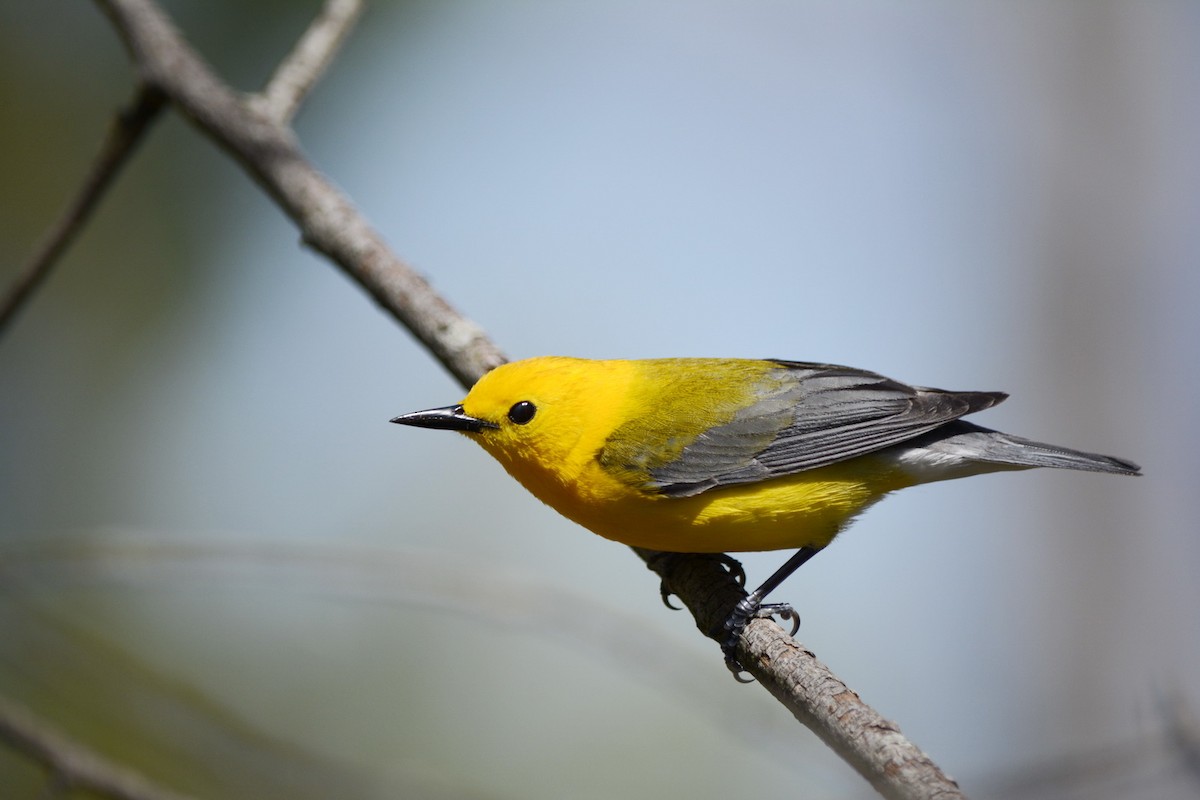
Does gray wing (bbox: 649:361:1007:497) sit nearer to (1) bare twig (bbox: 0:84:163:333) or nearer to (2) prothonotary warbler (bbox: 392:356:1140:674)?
(2) prothonotary warbler (bbox: 392:356:1140:674)

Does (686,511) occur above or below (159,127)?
below

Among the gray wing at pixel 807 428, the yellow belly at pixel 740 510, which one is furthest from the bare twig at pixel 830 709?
the gray wing at pixel 807 428

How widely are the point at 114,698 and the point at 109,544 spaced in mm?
661

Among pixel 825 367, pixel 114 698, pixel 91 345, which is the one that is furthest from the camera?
pixel 91 345

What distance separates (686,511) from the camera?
11.9ft

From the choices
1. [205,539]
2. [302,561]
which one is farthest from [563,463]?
[205,539]

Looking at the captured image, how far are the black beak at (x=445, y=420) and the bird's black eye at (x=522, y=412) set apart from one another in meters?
0.07

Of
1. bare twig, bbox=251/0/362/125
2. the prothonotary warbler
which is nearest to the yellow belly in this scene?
the prothonotary warbler

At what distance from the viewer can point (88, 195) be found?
14.2ft

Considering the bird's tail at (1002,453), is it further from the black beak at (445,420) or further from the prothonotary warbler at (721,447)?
the black beak at (445,420)

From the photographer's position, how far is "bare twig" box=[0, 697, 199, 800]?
3.19 metres

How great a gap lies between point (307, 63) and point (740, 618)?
2.97 m

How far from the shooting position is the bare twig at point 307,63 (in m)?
4.51

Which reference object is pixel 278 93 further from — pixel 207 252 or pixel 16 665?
pixel 207 252
